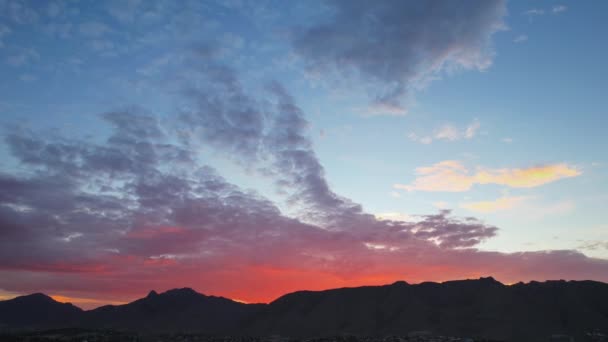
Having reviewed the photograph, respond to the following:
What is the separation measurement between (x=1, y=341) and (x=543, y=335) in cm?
22611

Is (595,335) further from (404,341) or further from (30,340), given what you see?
(30,340)

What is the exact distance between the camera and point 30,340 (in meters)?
197

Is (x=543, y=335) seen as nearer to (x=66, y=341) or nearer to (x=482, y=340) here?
(x=482, y=340)

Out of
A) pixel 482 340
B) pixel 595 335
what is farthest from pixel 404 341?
pixel 595 335

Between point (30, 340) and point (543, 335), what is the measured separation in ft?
715

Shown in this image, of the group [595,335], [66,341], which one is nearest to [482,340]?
[595,335]

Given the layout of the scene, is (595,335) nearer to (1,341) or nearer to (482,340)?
(482,340)

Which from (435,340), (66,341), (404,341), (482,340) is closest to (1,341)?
(66,341)

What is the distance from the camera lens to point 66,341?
196 m

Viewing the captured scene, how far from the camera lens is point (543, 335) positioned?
19662 centimetres

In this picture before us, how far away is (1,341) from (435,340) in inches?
7050

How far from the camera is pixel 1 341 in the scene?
191 m

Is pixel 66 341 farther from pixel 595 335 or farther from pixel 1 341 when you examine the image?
pixel 595 335

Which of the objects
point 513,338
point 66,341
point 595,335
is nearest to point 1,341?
point 66,341
